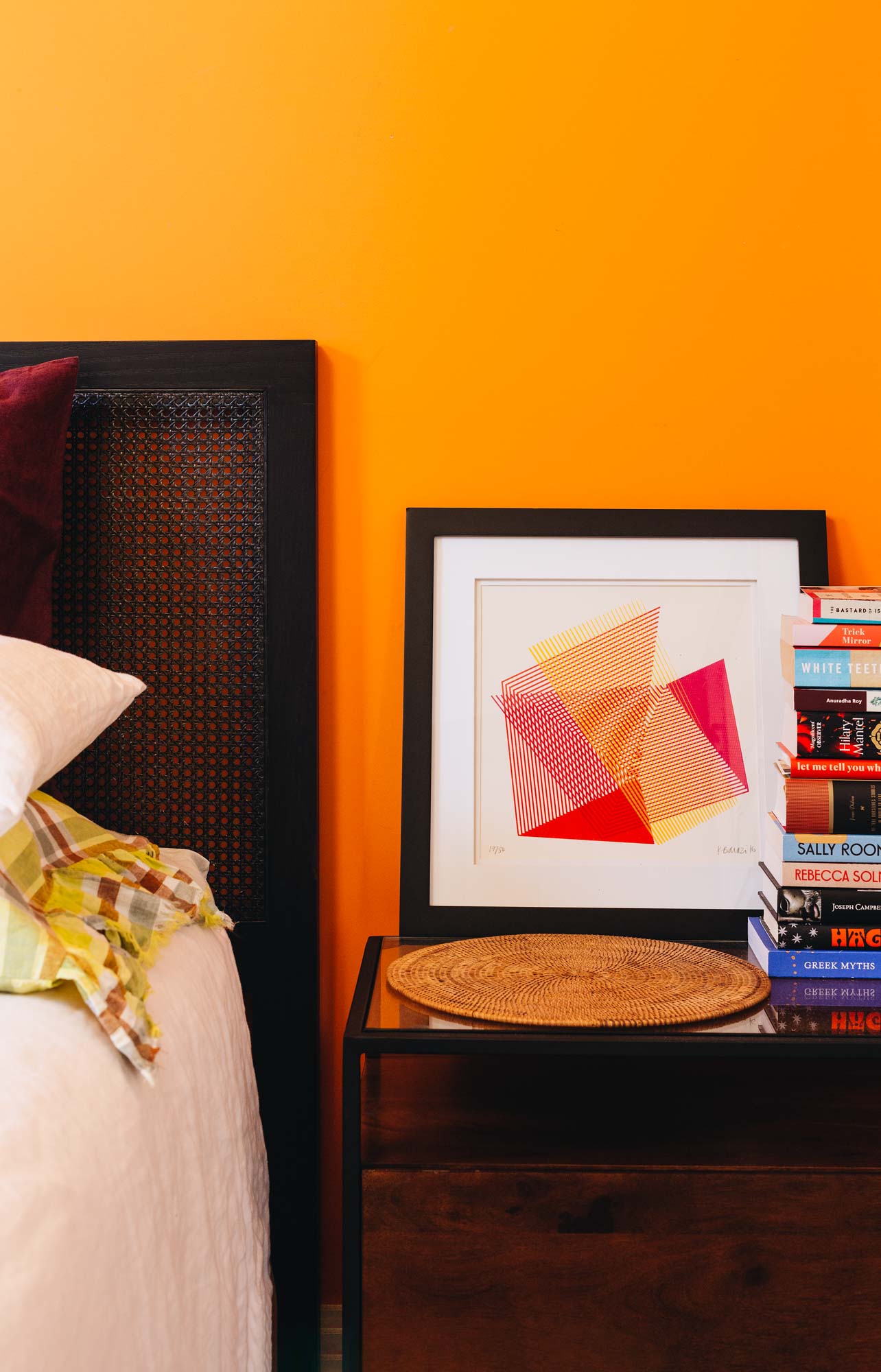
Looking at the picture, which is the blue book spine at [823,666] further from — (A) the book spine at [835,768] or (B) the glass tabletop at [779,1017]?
(B) the glass tabletop at [779,1017]

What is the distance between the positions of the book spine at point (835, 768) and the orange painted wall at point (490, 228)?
34cm

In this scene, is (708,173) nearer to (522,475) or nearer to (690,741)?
(522,475)

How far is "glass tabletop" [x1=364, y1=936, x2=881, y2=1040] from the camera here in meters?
0.92

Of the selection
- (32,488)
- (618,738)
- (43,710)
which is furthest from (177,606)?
(618,738)

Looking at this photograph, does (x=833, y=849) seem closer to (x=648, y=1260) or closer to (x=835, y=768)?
(x=835, y=768)

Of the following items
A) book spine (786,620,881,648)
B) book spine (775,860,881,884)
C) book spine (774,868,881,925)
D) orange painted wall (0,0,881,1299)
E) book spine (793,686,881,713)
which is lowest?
book spine (774,868,881,925)

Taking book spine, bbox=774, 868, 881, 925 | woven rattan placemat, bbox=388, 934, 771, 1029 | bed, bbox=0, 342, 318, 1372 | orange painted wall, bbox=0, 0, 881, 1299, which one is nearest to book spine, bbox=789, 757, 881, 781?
book spine, bbox=774, 868, 881, 925

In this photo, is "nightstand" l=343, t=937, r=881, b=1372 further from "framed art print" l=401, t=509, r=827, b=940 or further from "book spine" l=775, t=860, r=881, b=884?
"framed art print" l=401, t=509, r=827, b=940

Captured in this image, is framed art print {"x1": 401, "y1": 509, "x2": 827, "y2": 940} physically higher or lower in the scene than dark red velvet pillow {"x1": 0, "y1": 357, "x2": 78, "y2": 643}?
lower

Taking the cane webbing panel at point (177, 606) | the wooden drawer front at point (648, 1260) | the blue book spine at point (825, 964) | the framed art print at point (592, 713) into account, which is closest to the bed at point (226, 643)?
the cane webbing panel at point (177, 606)

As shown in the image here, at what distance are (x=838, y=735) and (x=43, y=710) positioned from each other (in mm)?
792

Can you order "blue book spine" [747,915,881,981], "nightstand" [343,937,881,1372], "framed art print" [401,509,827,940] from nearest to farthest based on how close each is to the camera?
"nightstand" [343,937,881,1372], "blue book spine" [747,915,881,981], "framed art print" [401,509,827,940]

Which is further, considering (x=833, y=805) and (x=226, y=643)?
(x=226, y=643)

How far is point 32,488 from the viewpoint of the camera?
1153 millimetres
